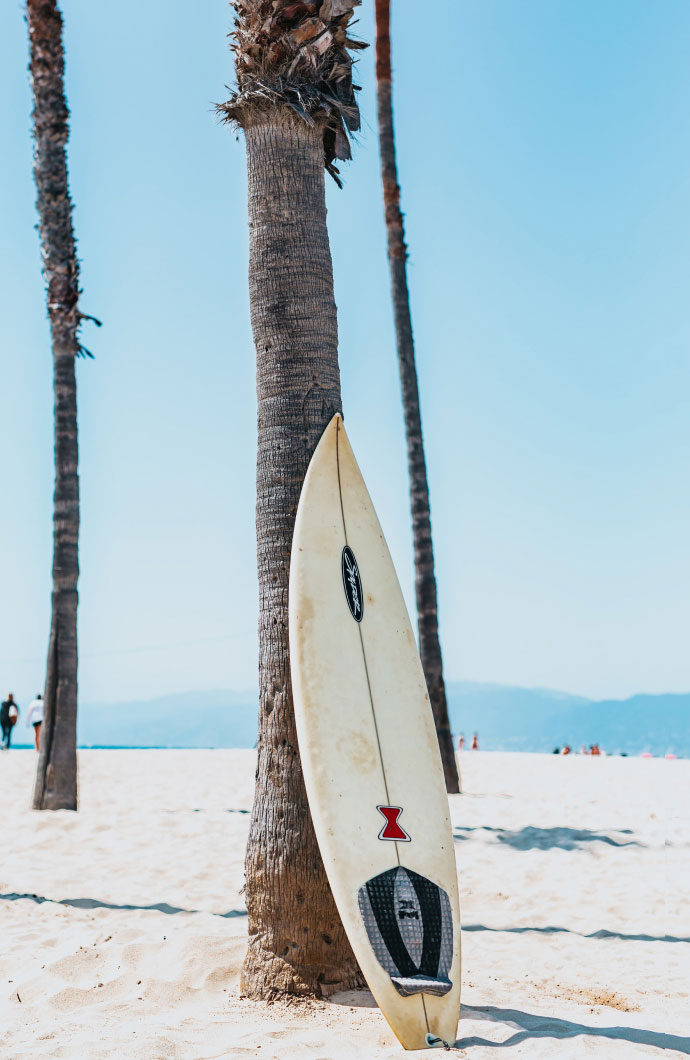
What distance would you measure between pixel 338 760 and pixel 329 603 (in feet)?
2.16

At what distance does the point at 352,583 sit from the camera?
3857 mm

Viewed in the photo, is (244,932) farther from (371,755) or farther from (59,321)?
(59,321)

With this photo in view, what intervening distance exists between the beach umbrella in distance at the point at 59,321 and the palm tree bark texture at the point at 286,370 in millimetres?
5727

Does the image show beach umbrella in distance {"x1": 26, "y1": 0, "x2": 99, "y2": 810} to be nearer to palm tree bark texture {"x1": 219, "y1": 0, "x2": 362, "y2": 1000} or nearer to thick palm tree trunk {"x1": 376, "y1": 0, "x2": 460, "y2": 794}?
thick palm tree trunk {"x1": 376, "y1": 0, "x2": 460, "y2": 794}

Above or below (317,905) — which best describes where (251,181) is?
above

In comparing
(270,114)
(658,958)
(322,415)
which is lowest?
(658,958)

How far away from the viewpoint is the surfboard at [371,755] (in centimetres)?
311

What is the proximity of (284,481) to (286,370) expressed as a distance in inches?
19.7

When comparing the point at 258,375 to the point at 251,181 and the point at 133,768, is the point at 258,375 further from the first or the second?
the point at 133,768

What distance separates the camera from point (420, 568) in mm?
10195

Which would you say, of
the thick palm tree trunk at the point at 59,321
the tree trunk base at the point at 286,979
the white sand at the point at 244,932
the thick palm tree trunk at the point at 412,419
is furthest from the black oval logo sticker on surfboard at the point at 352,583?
the thick palm tree trunk at the point at 412,419

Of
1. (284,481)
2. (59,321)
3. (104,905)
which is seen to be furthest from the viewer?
(59,321)

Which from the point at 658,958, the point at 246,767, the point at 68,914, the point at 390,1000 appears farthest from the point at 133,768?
the point at 390,1000

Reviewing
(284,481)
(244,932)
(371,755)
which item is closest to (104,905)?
(244,932)
